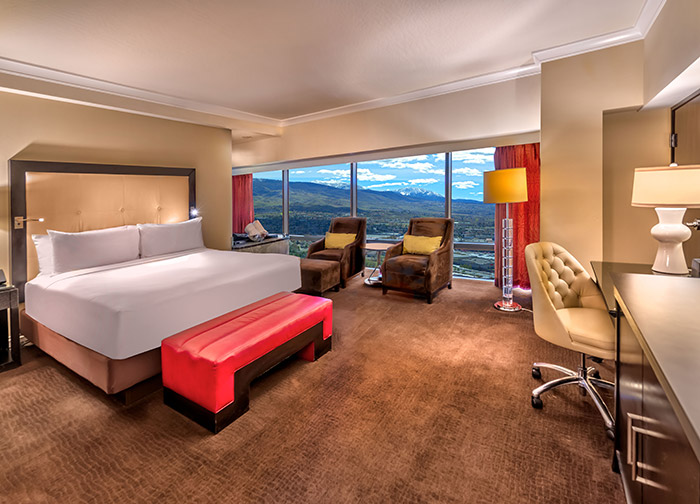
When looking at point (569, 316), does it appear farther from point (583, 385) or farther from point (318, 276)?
point (318, 276)

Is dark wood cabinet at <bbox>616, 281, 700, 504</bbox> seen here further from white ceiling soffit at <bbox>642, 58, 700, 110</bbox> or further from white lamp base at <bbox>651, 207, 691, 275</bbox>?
white ceiling soffit at <bbox>642, 58, 700, 110</bbox>

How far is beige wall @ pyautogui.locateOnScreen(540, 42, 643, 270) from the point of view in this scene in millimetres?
3232

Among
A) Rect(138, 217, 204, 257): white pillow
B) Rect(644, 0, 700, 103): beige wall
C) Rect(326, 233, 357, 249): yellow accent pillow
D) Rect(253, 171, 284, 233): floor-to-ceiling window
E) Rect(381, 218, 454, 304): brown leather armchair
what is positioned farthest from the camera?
Rect(253, 171, 284, 233): floor-to-ceiling window

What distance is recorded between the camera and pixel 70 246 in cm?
320

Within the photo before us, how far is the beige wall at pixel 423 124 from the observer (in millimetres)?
4117

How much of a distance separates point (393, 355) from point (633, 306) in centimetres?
188

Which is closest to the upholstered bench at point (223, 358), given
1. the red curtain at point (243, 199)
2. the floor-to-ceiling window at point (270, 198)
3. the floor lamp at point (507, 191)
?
the floor lamp at point (507, 191)

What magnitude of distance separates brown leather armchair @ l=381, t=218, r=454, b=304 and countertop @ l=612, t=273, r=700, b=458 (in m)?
2.63

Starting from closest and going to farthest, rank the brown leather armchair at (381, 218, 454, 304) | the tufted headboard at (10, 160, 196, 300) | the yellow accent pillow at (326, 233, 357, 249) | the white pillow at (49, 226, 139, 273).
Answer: the white pillow at (49, 226, 139, 273)
the tufted headboard at (10, 160, 196, 300)
the brown leather armchair at (381, 218, 454, 304)
the yellow accent pillow at (326, 233, 357, 249)

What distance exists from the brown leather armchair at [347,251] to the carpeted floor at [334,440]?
2374mm

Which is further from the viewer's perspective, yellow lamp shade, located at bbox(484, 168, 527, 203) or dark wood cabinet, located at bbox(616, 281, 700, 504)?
yellow lamp shade, located at bbox(484, 168, 527, 203)

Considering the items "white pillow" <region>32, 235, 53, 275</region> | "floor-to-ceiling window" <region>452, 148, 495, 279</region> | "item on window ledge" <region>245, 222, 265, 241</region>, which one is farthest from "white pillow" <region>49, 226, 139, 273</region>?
"floor-to-ceiling window" <region>452, 148, 495, 279</region>

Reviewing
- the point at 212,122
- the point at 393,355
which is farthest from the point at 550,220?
the point at 212,122

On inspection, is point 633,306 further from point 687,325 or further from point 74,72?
point 74,72
